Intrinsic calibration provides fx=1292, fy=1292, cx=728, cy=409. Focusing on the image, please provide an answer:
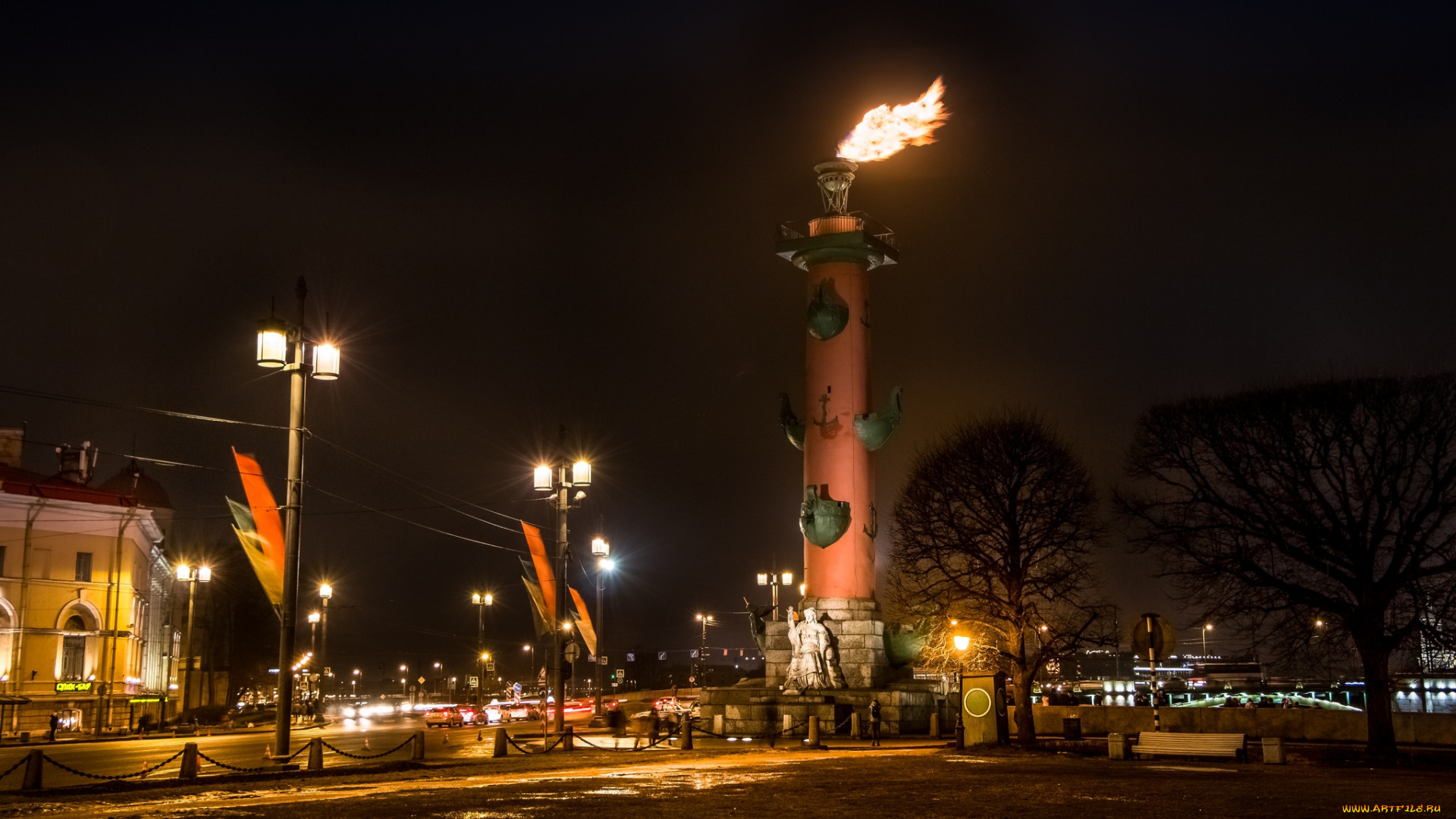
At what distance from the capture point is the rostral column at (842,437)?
45.0 meters

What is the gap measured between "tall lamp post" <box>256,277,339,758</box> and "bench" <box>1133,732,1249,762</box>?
19.0m

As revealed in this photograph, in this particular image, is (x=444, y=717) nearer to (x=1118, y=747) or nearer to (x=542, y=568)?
(x=542, y=568)

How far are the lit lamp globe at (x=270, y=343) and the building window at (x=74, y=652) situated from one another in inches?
1946

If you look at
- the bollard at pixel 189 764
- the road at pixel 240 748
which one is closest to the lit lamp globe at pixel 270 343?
the bollard at pixel 189 764

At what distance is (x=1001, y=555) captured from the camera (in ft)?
142

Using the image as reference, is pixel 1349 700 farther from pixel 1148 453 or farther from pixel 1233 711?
pixel 1148 453

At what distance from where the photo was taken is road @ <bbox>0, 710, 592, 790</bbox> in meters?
30.3

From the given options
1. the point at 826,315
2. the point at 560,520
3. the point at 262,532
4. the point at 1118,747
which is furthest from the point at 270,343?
the point at 826,315

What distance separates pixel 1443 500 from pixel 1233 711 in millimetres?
12219

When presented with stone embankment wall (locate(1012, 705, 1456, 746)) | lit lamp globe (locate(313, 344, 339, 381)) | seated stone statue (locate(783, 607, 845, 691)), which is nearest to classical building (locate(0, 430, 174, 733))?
seated stone statue (locate(783, 607, 845, 691))

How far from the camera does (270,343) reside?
25016 millimetres

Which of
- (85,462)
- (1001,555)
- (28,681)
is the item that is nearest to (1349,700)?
(1001,555)

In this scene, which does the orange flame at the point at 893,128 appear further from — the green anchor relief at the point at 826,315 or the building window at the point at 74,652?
the building window at the point at 74,652

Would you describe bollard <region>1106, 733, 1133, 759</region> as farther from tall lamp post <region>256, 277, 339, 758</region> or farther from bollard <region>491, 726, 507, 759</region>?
tall lamp post <region>256, 277, 339, 758</region>
